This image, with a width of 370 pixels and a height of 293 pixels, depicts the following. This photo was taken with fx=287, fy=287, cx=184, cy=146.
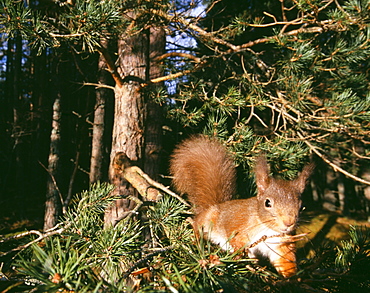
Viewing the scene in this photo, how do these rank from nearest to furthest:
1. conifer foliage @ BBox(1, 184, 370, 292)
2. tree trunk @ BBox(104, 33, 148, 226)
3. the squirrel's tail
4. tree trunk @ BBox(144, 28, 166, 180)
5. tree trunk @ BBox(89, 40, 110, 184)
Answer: conifer foliage @ BBox(1, 184, 370, 292) < the squirrel's tail < tree trunk @ BBox(104, 33, 148, 226) < tree trunk @ BBox(144, 28, 166, 180) < tree trunk @ BBox(89, 40, 110, 184)

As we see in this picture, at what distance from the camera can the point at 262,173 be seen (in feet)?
4.61

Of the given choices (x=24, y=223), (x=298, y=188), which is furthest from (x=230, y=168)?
(x=24, y=223)

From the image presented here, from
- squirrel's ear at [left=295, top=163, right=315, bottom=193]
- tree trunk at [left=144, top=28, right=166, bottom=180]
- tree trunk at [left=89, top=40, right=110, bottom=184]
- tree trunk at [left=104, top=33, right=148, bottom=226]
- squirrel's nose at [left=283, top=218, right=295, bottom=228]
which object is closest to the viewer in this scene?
squirrel's nose at [left=283, top=218, right=295, bottom=228]

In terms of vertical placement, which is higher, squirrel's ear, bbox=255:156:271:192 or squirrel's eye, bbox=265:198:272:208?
squirrel's ear, bbox=255:156:271:192

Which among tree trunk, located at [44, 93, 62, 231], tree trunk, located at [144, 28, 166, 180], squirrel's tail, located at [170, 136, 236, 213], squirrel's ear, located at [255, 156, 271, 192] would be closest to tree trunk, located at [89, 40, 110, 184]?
tree trunk, located at [44, 93, 62, 231]

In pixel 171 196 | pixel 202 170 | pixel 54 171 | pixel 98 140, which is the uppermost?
pixel 98 140

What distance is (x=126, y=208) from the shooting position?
1.82 m

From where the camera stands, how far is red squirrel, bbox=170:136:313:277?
4.33 feet

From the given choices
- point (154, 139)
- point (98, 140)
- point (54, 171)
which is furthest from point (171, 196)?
point (54, 171)

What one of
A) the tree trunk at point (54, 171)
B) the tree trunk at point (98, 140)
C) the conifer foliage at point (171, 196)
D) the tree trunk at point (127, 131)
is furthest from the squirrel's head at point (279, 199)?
the tree trunk at point (54, 171)

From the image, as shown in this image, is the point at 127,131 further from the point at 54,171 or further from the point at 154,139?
the point at 54,171

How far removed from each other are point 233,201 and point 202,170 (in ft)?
0.85

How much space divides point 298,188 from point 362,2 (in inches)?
42.7

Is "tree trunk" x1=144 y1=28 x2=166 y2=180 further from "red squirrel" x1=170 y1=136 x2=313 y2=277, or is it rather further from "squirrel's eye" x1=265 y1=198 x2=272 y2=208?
"squirrel's eye" x1=265 y1=198 x2=272 y2=208
